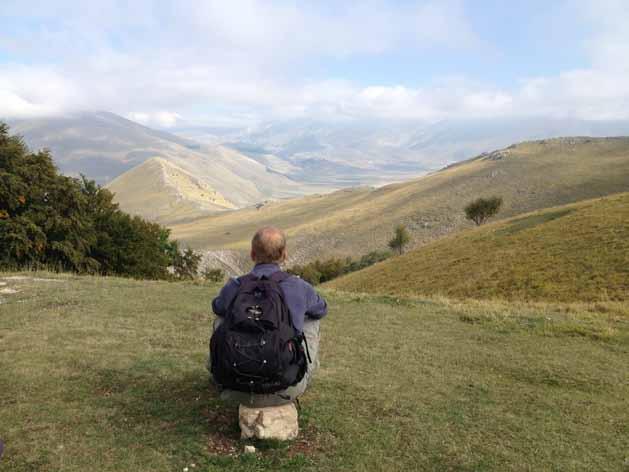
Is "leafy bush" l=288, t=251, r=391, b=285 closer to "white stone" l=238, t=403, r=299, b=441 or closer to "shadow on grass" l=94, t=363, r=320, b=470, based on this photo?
"shadow on grass" l=94, t=363, r=320, b=470

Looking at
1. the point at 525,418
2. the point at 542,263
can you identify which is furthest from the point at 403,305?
the point at 542,263

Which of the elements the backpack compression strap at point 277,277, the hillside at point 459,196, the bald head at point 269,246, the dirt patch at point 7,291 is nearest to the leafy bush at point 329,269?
the hillside at point 459,196

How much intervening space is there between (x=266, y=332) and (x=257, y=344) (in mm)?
165

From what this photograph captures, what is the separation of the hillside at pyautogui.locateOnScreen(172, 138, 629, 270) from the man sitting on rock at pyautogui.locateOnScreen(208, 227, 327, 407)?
10125 cm

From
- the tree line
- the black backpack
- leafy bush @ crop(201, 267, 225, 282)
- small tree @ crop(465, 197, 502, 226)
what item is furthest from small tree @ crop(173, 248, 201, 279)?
the black backpack

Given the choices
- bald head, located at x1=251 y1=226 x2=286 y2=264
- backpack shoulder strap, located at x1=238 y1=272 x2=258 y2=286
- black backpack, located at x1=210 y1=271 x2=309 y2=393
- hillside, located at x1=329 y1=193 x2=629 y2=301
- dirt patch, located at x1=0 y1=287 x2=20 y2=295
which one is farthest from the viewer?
hillside, located at x1=329 y1=193 x2=629 y2=301

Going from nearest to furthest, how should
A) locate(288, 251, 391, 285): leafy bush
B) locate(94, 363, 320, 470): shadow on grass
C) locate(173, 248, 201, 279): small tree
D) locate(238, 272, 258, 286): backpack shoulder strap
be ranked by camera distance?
1. locate(238, 272, 258, 286): backpack shoulder strap
2. locate(94, 363, 320, 470): shadow on grass
3. locate(173, 248, 201, 279): small tree
4. locate(288, 251, 391, 285): leafy bush

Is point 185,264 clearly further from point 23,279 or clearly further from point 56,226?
point 23,279

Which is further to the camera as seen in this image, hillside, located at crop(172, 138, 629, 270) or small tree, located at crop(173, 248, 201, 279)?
hillside, located at crop(172, 138, 629, 270)

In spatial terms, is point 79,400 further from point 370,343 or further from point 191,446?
point 370,343

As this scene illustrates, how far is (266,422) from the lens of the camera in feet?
20.6

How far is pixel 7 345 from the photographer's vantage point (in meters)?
10.4

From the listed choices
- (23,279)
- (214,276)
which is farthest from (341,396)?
(214,276)

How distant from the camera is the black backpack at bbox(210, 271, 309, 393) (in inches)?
215
